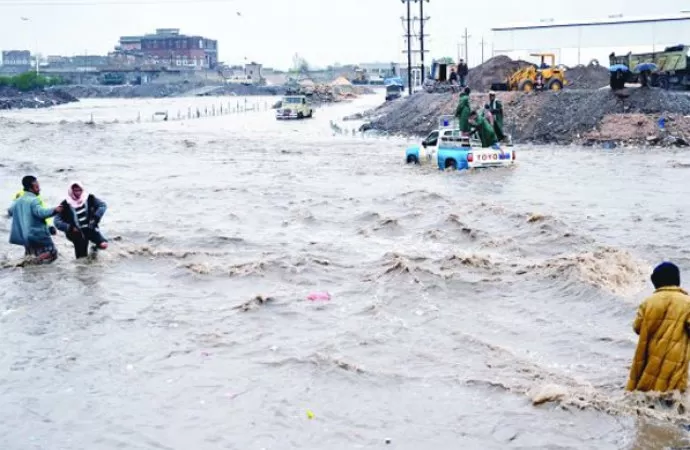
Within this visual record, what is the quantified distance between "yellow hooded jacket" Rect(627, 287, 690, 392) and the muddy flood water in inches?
12.0

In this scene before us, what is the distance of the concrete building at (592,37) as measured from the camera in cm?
6009

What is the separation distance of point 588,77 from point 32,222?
139 feet

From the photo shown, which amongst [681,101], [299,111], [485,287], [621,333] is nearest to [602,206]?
[485,287]

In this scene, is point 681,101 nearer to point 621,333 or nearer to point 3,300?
point 621,333

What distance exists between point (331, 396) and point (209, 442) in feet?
4.94

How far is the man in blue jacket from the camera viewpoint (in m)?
12.1

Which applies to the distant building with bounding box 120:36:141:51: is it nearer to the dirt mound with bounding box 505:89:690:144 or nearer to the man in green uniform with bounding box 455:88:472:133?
the dirt mound with bounding box 505:89:690:144

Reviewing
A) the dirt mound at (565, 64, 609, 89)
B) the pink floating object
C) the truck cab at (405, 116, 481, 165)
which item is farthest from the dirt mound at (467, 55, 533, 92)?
the pink floating object

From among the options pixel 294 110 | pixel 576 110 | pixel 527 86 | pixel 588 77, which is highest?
pixel 588 77

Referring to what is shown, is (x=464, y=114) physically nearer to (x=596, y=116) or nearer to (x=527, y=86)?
(x=596, y=116)

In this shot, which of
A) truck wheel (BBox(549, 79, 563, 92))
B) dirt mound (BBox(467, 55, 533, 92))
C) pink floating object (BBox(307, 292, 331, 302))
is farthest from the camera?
dirt mound (BBox(467, 55, 533, 92))

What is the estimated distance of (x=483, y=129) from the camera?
24.6m

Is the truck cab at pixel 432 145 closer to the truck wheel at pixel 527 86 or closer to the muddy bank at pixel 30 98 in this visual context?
the truck wheel at pixel 527 86

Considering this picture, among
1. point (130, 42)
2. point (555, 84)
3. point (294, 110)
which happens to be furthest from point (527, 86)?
point (130, 42)
